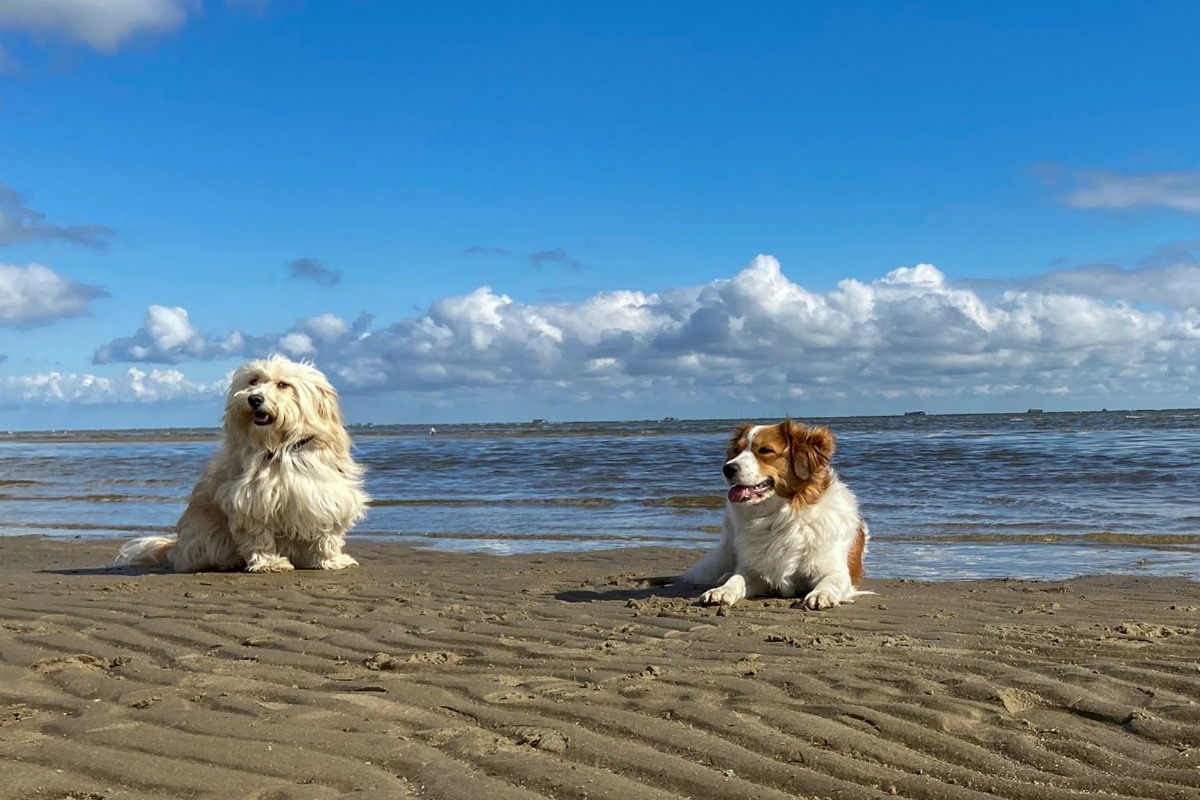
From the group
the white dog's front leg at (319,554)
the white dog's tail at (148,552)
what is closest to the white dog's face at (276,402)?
the white dog's front leg at (319,554)

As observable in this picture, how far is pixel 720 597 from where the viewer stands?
7215 millimetres

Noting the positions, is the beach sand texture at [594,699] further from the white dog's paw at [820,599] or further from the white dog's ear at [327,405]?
the white dog's ear at [327,405]

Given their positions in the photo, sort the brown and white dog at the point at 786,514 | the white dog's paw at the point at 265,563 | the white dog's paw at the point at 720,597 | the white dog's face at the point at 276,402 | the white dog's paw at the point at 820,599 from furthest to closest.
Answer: the white dog's paw at the point at 265,563 → the white dog's face at the point at 276,402 → the brown and white dog at the point at 786,514 → the white dog's paw at the point at 720,597 → the white dog's paw at the point at 820,599

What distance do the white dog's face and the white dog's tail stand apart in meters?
1.56

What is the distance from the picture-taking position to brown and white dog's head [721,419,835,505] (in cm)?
750

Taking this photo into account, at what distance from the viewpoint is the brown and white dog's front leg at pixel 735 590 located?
720 cm

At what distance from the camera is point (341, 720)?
4.16 meters

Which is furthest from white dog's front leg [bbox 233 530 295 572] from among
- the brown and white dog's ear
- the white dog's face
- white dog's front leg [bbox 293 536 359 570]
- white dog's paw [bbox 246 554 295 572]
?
the brown and white dog's ear

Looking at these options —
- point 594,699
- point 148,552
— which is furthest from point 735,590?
point 148,552

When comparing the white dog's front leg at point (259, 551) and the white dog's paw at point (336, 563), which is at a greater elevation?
the white dog's front leg at point (259, 551)

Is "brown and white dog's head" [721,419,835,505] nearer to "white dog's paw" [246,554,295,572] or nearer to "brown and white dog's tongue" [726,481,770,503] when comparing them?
"brown and white dog's tongue" [726,481,770,503]

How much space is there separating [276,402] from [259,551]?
4.60ft

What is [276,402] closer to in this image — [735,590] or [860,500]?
[735,590]

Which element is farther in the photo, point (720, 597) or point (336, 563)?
point (336, 563)
